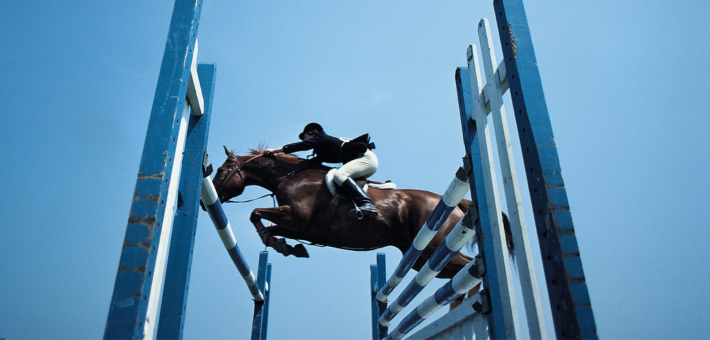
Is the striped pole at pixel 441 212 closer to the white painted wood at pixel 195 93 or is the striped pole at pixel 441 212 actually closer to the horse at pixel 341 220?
the white painted wood at pixel 195 93

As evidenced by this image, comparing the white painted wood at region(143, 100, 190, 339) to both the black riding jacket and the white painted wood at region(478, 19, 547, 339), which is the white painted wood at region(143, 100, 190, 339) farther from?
the black riding jacket

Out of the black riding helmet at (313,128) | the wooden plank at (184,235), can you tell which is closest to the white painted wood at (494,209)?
the wooden plank at (184,235)

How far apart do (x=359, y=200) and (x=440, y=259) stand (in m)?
2.26

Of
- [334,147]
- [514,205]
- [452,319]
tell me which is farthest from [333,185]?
[514,205]

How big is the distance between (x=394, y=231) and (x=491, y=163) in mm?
3141

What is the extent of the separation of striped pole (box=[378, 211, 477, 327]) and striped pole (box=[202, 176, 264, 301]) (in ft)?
3.92

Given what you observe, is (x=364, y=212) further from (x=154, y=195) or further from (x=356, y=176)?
(x=154, y=195)

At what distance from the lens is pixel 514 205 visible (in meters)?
1.41

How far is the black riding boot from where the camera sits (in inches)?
177

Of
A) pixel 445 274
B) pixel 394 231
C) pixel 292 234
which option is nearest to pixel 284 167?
pixel 292 234

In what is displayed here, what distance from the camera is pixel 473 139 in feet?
6.13

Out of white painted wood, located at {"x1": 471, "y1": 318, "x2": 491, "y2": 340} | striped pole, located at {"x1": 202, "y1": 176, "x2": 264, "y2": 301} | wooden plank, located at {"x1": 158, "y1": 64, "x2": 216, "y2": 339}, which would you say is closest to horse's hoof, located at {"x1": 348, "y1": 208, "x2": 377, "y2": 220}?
striped pole, located at {"x1": 202, "y1": 176, "x2": 264, "y2": 301}

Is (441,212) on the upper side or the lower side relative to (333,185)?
lower

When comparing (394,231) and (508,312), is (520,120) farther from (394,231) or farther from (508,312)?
(394,231)
